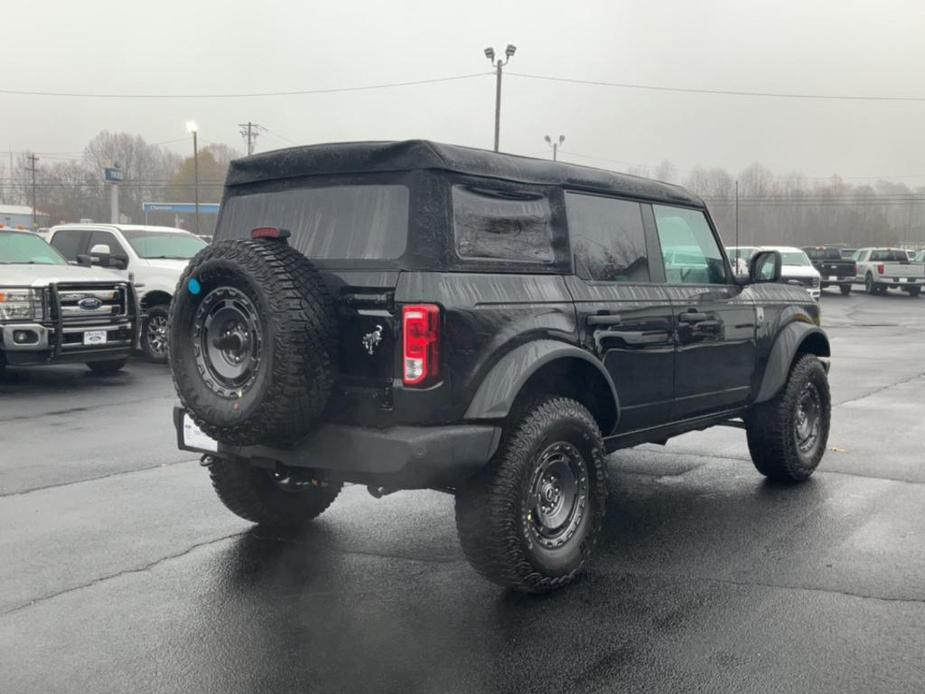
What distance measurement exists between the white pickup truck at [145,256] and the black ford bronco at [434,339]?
8577mm

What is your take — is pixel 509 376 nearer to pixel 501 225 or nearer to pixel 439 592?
pixel 501 225

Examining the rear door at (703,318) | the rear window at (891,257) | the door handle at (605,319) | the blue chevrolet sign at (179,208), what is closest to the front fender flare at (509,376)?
the door handle at (605,319)

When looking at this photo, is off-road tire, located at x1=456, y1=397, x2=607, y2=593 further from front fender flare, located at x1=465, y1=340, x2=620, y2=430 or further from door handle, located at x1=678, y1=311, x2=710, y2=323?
door handle, located at x1=678, y1=311, x2=710, y2=323

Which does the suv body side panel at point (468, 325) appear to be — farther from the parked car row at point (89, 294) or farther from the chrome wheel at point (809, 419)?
the parked car row at point (89, 294)

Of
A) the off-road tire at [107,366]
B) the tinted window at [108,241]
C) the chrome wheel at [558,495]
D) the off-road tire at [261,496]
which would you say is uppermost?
the tinted window at [108,241]

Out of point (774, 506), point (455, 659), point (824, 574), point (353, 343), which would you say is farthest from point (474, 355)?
point (774, 506)

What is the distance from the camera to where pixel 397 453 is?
3809 millimetres

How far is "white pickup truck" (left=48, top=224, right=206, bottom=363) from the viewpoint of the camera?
43.0 ft

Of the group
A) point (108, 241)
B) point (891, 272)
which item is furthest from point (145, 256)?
point (891, 272)

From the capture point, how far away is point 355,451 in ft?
12.9

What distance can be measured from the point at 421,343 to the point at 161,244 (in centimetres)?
1105

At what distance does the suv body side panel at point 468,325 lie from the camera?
12.8 feet

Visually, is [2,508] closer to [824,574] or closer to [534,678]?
[534,678]

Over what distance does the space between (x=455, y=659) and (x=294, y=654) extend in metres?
0.64
